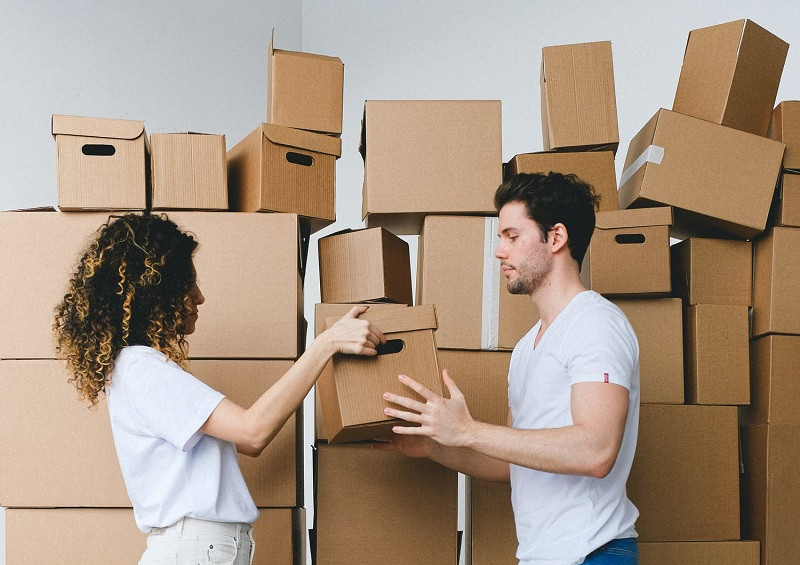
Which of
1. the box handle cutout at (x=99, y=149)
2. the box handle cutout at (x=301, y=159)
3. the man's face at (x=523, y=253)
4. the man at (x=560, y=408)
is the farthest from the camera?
the box handle cutout at (x=301, y=159)

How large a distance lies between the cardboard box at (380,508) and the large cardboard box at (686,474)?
0.44m

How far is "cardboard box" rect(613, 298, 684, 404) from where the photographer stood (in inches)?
78.2

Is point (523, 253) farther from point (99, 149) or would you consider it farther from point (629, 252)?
point (99, 149)

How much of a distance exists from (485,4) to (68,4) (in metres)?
1.53

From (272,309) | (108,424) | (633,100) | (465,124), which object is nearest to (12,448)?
(108,424)

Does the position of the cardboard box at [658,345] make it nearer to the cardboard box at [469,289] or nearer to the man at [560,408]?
the cardboard box at [469,289]

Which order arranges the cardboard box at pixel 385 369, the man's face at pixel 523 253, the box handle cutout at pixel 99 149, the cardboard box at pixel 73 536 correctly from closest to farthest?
1. the cardboard box at pixel 385 369
2. the man's face at pixel 523 253
3. the cardboard box at pixel 73 536
4. the box handle cutout at pixel 99 149

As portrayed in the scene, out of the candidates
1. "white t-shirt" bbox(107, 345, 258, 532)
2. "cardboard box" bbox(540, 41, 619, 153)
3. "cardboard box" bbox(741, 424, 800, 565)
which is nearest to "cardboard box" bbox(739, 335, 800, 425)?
"cardboard box" bbox(741, 424, 800, 565)

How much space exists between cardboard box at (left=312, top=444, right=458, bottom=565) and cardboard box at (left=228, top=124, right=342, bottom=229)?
0.54 m

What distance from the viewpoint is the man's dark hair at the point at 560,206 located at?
5.17 ft

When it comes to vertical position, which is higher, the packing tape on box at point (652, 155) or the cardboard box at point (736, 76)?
the cardboard box at point (736, 76)

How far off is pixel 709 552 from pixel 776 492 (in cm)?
21

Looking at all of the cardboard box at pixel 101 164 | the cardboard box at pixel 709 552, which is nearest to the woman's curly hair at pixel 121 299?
the cardboard box at pixel 101 164

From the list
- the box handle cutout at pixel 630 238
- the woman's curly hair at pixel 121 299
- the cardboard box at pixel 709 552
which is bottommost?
the cardboard box at pixel 709 552
